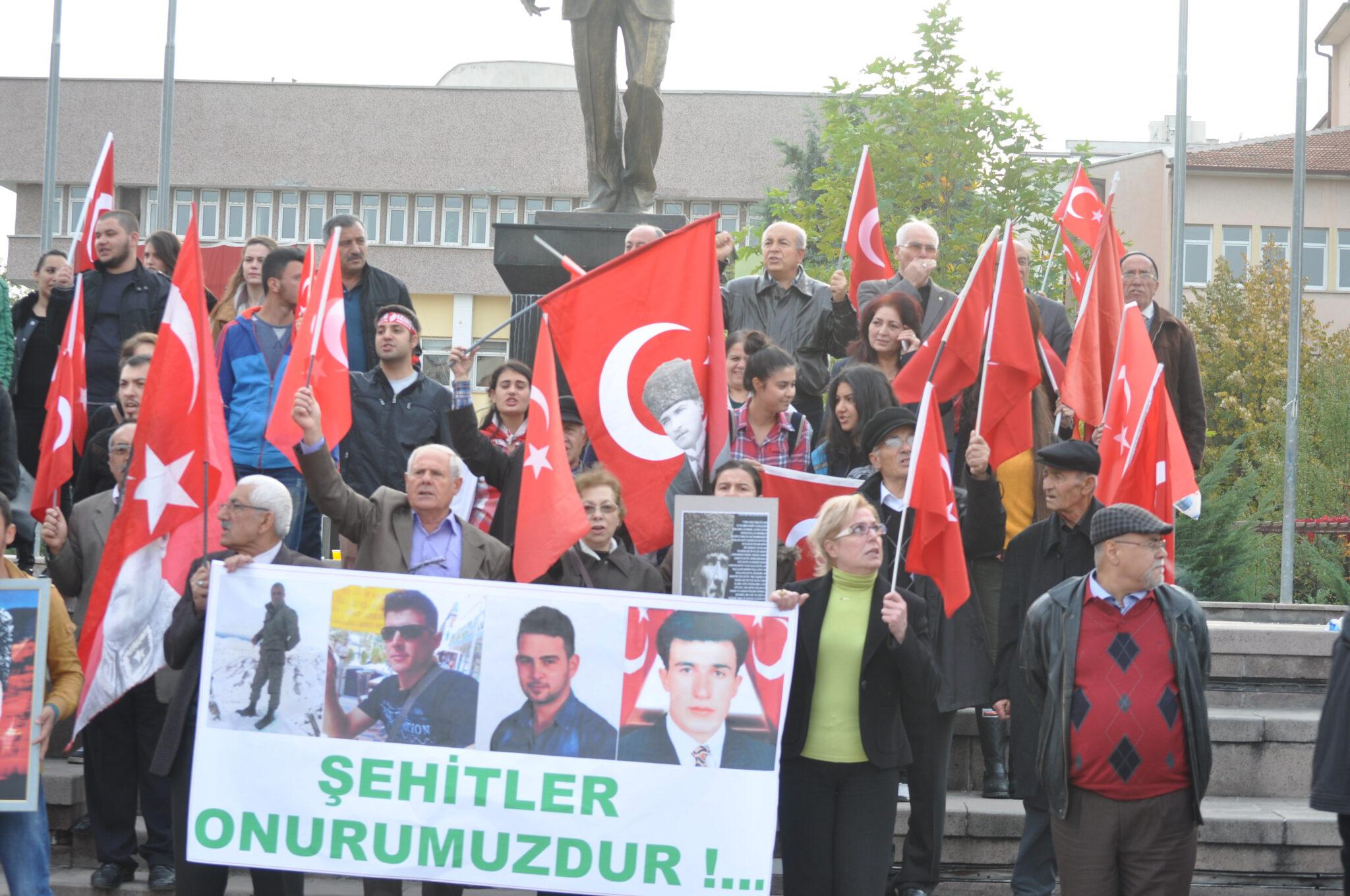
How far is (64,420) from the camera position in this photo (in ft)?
26.9

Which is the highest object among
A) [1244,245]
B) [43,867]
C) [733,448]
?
[1244,245]

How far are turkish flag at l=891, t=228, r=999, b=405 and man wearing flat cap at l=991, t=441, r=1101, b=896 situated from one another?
85cm

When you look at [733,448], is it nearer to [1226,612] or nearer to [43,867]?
[43,867]

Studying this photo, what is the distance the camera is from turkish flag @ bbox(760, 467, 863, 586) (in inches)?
284

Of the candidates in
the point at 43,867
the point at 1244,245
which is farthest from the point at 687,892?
the point at 1244,245

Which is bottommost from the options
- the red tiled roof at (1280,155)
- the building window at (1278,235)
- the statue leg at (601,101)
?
the statue leg at (601,101)

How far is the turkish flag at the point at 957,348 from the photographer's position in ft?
25.6

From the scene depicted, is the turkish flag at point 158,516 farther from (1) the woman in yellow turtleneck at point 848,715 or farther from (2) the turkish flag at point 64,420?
(1) the woman in yellow turtleneck at point 848,715

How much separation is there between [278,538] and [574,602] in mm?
1181

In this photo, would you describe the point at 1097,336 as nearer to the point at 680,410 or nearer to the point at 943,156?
the point at 680,410

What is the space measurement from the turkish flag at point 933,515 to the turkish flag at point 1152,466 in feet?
5.58

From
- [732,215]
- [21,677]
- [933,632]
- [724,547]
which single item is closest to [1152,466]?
[933,632]

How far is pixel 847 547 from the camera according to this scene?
608cm

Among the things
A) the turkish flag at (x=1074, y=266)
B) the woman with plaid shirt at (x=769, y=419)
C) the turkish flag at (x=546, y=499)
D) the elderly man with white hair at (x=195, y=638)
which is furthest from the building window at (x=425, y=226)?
the elderly man with white hair at (x=195, y=638)
